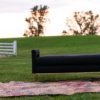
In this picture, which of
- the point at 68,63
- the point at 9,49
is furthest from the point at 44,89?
the point at 9,49

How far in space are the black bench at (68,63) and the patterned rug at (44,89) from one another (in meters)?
1.16

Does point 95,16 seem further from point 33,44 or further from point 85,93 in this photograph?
point 85,93

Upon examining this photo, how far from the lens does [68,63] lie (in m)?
12.6

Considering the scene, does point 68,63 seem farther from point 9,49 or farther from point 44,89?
point 9,49

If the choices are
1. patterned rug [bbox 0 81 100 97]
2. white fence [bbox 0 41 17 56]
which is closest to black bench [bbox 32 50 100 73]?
patterned rug [bbox 0 81 100 97]

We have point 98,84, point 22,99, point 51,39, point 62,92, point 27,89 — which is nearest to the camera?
point 22,99

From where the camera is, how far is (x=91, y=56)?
41.3 feet

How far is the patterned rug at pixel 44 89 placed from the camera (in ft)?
32.3

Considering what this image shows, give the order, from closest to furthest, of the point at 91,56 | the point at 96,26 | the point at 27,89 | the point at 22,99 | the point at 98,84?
1. the point at 22,99
2. the point at 27,89
3. the point at 98,84
4. the point at 91,56
5. the point at 96,26

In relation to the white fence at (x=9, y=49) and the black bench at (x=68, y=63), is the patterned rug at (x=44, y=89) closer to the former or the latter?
the black bench at (x=68, y=63)

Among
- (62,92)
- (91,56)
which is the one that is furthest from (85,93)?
(91,56)

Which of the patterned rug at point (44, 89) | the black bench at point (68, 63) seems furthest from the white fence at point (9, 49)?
the patterned rug at point (44, 89)

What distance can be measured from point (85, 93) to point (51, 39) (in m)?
44.8

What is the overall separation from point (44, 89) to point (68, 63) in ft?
7.87
